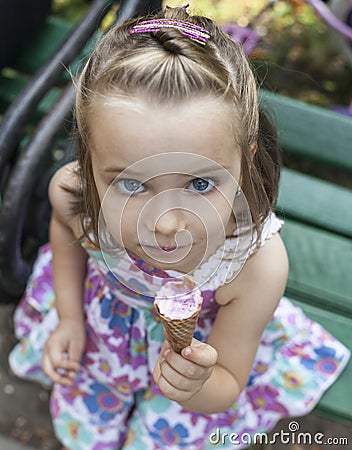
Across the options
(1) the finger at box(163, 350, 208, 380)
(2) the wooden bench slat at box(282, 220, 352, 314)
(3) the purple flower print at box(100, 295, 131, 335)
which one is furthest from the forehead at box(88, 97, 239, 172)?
(2) the wooden bench slat at box(282, 220, 352, 314)

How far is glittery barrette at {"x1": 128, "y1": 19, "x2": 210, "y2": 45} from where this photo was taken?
116cm

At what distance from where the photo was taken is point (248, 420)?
5.82 feet

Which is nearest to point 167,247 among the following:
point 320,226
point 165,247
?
point 165,247

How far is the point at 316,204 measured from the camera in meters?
2.16

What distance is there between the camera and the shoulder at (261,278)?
142cm

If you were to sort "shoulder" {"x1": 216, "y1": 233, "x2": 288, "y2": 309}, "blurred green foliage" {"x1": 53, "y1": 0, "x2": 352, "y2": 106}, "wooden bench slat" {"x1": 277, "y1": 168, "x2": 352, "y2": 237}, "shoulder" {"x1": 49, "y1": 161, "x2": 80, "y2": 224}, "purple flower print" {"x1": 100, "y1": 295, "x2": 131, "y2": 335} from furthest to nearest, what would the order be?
"blurred green foliage" {"x1": 53, "y1": 0, "x2": 352, "y2": 106}, "wooden bench slat" {"x1": 277, "y1": 168, "x2": 352, "y2": 237}, "purple flower print" {"x1": 100, "y1": 295, "x2": 131, "y2": 335}, "shoulder" {"x1": 49, "y1": 161, "x2": 80, "y2": 224}, "shoulder" {"x1": 216, "y1": 233, "x2": 288, "y2": 309}

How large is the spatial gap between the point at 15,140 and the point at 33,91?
0.46 ft

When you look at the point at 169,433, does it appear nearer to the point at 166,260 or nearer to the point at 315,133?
the point at 166,260

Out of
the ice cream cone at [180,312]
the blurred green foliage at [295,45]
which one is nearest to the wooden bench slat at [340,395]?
the ice cream cone at [180,312]

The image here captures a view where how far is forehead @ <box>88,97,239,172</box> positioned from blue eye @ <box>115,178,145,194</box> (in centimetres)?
3

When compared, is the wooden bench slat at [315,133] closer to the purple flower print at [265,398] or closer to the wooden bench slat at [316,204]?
the wooden bench slat at [316,204]

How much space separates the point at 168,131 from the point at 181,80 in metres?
0.08

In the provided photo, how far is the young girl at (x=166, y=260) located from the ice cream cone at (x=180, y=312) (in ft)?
0.17

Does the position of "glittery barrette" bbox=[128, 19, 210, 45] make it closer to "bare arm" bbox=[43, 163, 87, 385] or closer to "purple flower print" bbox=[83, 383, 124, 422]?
"bare arm" bbox=[43, 163, 87, 385]
